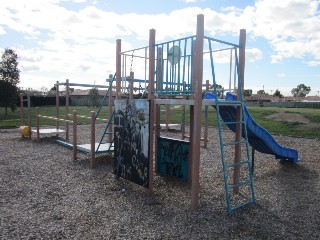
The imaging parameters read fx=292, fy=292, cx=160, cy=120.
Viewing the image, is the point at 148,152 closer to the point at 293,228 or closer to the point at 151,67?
the point at 151,67

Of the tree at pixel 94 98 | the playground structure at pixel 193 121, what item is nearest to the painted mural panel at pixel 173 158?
the playground structure at pixel 193 121

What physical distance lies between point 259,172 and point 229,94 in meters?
2.86

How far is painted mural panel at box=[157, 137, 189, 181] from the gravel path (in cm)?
22

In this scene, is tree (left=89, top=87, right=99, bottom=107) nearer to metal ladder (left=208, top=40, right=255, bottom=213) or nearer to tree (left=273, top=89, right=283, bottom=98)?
metal ladder (left=208, top=40, right=255, bottom=213)

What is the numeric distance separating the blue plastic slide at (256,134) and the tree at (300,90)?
5762 inches

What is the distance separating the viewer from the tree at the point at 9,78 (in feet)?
79.7

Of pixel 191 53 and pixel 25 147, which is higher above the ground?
pixel 191 53

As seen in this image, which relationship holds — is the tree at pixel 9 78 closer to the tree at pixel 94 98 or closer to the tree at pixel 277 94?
the tree at pixel 94 98

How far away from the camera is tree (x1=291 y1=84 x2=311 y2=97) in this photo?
462ft

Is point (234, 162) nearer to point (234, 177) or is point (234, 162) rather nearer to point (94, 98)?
point (234, 177)

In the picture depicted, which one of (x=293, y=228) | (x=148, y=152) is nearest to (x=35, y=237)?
(x=148, y=152)

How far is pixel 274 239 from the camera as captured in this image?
3.91 m

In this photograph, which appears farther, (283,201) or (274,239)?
(283,201)

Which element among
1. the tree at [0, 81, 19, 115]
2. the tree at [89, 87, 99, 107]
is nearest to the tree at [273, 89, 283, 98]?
the tree at [89, 87, 99, 107]
